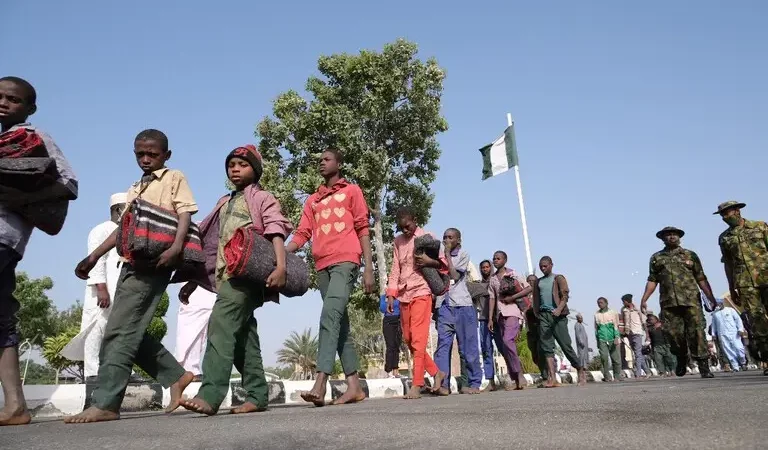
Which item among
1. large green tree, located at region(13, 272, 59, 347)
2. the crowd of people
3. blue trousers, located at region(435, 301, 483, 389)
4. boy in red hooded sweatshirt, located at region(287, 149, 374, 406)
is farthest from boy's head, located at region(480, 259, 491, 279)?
large green tree, located at region(13, 272, 59, 347)

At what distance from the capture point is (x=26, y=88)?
4219 millimetres

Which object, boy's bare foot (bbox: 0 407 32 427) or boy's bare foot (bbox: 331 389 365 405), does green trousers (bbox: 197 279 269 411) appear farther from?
boy's bare foot (bbox: 0 407 32 427)

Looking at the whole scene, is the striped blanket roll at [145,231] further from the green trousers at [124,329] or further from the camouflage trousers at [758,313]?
the camouflage trousers at [758,313]

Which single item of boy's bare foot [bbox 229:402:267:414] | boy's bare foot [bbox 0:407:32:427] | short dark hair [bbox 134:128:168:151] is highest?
short dark hair [bbox 134:128:168:151]

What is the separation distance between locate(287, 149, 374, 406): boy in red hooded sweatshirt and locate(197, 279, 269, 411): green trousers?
18.6 inches

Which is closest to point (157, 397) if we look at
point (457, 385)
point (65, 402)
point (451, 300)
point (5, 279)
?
point (65, 402)

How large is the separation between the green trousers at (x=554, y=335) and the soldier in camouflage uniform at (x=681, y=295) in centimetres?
136

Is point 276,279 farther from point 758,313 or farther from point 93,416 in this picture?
point 758,313

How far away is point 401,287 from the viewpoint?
276 inches

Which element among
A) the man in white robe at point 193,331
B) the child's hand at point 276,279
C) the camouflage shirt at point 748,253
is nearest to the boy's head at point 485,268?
the camouflage shirt at point 748,253

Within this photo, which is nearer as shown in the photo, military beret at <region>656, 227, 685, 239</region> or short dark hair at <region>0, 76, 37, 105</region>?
short dark hair at <region>0, 76, 37, 105</region>

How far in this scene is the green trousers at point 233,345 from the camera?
4.27 m

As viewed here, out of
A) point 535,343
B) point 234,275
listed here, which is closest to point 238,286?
point 234,275

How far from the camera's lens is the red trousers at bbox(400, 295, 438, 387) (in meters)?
6.67
